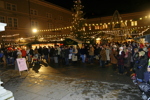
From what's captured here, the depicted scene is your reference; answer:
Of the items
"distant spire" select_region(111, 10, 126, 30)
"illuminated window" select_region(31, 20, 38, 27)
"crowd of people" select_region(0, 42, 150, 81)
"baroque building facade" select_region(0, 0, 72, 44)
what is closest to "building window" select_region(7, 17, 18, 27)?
"baroque building facade" select_region(0, 0, 72, 44)

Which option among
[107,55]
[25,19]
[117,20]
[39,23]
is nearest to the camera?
[107,55]

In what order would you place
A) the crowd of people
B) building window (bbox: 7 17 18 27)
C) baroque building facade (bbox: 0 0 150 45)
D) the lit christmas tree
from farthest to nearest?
building window (bbox: 7 17 18 27), baroque building facade (bbox: 0 0 150 45), the lit christmas tree, the crowd of people

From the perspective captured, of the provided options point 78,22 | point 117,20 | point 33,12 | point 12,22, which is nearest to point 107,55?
point 78,22

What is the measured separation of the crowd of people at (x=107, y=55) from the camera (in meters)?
5.48

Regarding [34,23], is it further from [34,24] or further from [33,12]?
[33,12]

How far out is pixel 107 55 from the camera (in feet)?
33.8

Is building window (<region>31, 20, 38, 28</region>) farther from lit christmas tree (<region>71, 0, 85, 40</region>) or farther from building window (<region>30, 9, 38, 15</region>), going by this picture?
lit christmas tree (<region>71, 0, 85, 40</region>)

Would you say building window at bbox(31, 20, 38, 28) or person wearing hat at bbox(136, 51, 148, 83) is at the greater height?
building window at bbox(31, 20, 38, 28)

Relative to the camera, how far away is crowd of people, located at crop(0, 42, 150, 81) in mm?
5481

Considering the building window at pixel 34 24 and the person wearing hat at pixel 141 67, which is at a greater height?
the building window at pixel 34 24

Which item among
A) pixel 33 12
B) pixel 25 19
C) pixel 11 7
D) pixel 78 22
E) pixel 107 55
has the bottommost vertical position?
pixel 107 55

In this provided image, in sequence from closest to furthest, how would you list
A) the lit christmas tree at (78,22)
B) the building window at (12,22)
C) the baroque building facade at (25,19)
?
1. the lit christmas tree at (78,22)
2. the baroque building facade at (25,19)
3. the building window at (12,22)

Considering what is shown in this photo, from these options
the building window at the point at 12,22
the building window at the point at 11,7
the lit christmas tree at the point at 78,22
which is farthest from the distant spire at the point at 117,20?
the building window at the point at 11,7

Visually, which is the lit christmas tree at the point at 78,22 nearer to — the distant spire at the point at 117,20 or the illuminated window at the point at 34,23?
the distant spire at the point at 117,20
